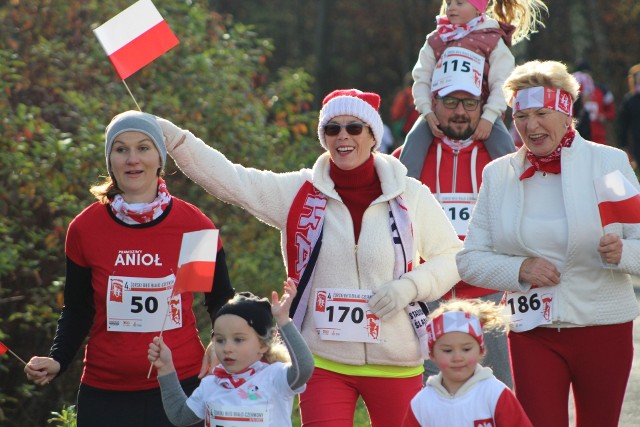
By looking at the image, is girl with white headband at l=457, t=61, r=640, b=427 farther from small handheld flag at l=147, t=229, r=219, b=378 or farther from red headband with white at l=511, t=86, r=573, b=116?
small handheld flag at l=147, t=229, r=219, b=378

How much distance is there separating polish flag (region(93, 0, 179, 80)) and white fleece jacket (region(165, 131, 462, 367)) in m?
0.60

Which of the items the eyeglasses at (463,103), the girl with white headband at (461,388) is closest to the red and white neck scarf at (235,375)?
the girl with white headband at (461,388)

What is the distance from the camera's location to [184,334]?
6.38m

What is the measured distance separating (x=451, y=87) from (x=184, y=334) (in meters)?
2.58

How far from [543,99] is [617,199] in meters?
0.55

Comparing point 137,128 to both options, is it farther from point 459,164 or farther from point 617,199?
point 459,164

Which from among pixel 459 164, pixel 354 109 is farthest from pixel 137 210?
pixel 459 164

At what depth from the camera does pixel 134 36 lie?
7297 millimetres

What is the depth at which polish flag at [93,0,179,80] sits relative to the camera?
7266mm

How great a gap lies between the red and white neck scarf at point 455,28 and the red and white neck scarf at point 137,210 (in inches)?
112

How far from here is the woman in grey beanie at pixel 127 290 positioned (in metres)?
6.30

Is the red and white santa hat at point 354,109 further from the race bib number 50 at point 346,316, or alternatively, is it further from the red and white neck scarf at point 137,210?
the red and white neck scarf at point 137,210

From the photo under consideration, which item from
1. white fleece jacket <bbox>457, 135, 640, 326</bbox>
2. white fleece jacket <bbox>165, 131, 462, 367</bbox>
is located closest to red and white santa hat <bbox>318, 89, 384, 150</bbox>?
white fleece jacket <bbox>165, 131, 462, 367</bbox>

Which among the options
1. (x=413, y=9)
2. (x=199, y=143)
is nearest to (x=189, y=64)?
(x=199, y=143)
